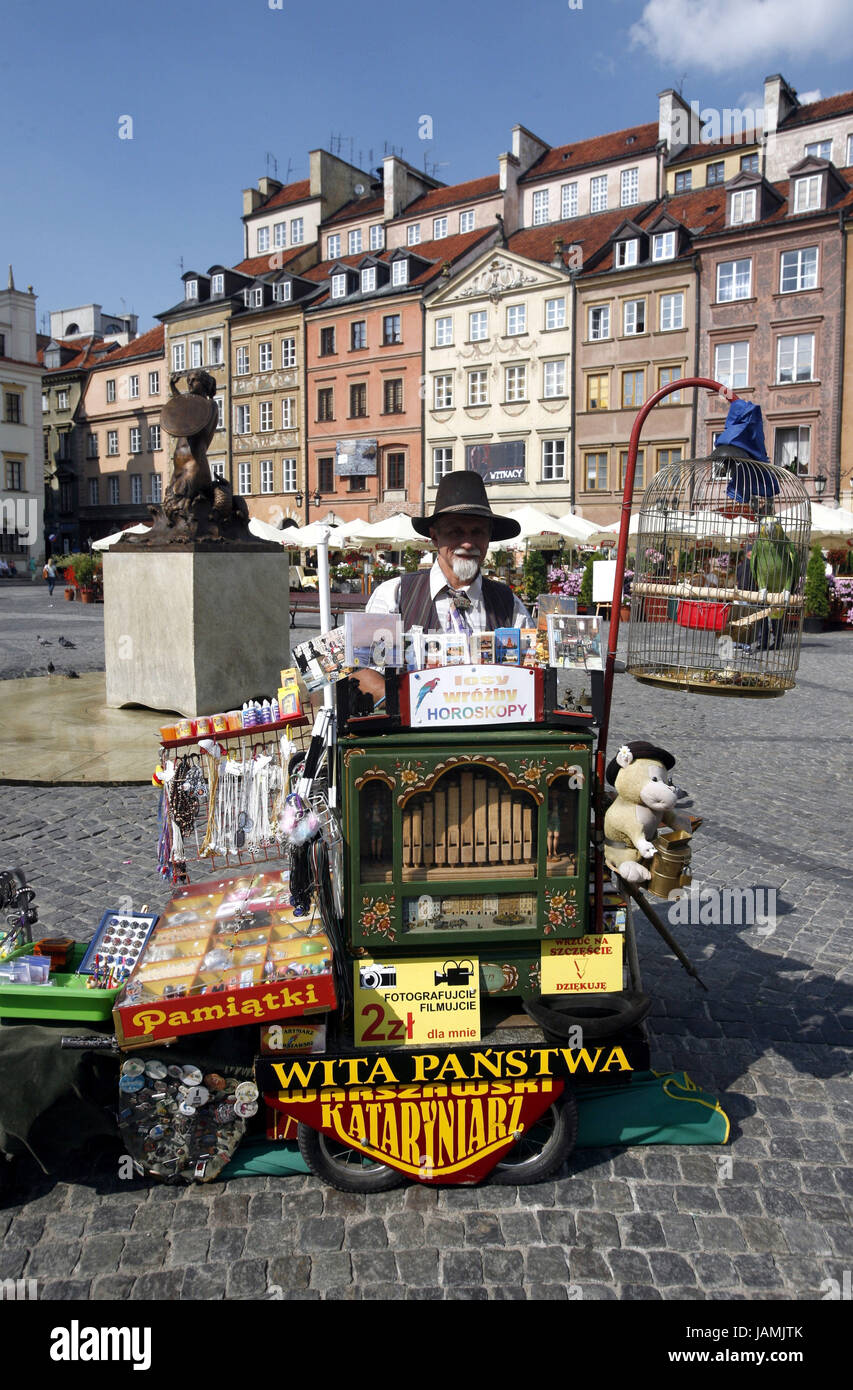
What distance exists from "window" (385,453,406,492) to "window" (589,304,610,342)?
388 inches

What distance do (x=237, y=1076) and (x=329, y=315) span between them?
47114 mm

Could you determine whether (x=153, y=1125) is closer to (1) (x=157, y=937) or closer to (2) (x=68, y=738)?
(1) (x=157, y=937)

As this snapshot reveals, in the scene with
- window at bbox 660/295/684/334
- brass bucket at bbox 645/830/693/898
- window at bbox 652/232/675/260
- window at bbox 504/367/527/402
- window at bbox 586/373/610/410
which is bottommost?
brass bucket at bbox 645/830/693/898

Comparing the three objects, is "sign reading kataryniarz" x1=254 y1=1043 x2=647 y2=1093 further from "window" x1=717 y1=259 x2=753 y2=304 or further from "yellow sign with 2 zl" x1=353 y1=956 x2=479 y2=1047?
"window" x1=717 y1=259 x2=753 y2=304

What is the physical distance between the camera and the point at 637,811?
11.6ft

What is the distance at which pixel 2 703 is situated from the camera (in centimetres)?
1128

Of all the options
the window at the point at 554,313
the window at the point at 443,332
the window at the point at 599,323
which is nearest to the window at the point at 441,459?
the window at the point at 443,332

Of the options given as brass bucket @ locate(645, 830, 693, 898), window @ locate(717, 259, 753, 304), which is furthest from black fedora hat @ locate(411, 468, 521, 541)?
window @ locate(717, 259, 753, 304)

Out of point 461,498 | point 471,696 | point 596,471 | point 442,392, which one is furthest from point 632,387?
point 471,696

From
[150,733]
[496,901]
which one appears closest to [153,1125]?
[496,901]

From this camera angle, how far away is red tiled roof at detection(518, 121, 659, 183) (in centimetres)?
4284

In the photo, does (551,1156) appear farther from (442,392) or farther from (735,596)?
(442,392)

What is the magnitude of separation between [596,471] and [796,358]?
793cm

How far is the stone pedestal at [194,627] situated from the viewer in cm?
980
